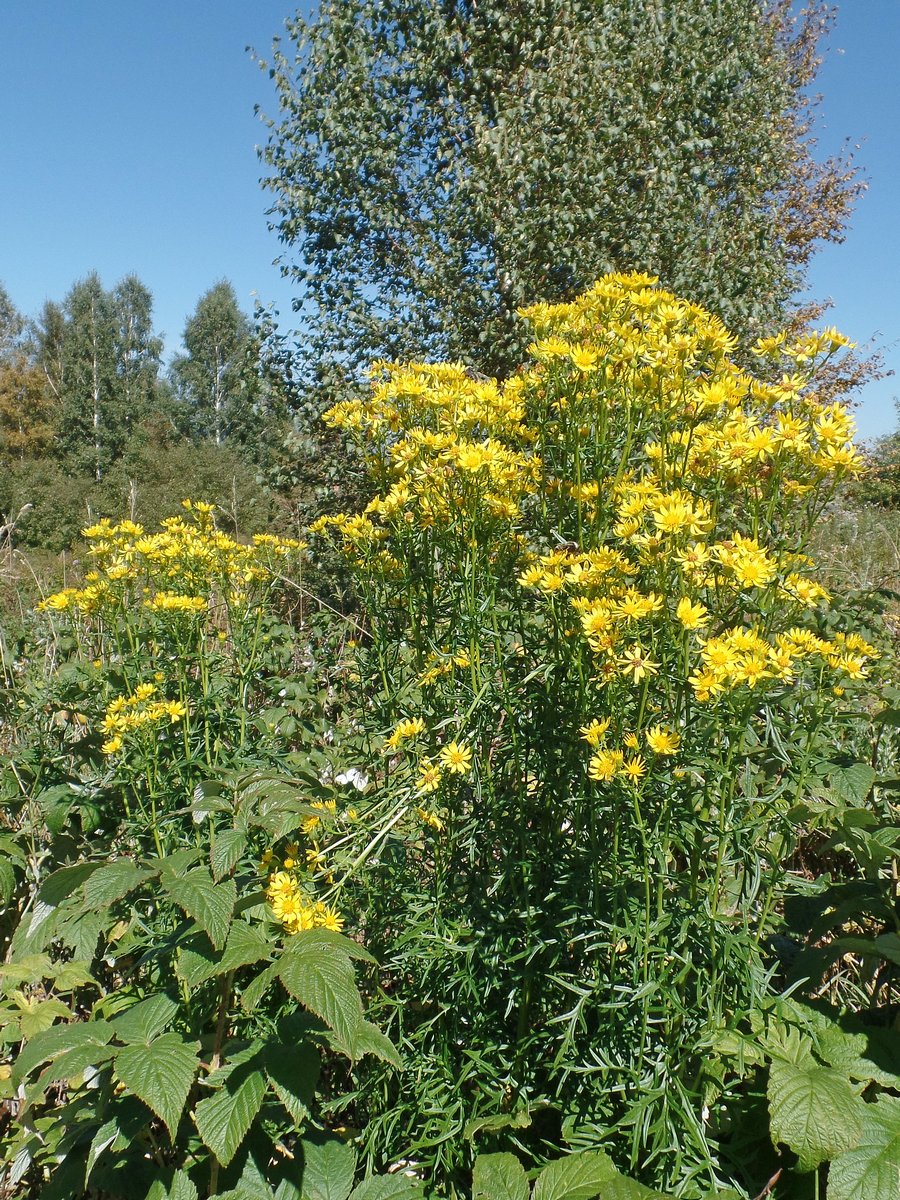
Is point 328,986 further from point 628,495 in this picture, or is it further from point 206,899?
point 628,495

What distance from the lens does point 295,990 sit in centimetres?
103

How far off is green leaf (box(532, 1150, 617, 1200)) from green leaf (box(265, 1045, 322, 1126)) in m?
0.35

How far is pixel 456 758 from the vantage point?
4.66 ft

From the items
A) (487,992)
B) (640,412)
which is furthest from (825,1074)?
(640,412)

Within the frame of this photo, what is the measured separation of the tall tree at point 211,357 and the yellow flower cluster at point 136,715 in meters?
34.9

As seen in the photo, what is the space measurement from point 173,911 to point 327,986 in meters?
0.61

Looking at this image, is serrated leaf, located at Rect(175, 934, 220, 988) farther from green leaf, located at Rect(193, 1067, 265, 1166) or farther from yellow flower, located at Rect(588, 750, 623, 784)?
yellow flower, located at Rect(588, 750, 623, 784)

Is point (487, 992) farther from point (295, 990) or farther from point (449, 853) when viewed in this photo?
point (295, 990)

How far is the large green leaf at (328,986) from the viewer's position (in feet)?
3.35

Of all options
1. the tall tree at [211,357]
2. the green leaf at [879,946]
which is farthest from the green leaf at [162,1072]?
the tall tree at [211,357]

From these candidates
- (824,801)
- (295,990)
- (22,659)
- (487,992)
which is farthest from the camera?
(22,659)

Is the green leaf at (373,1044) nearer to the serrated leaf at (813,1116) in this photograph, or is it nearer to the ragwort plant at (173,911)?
the ragwort plant at (173,911)

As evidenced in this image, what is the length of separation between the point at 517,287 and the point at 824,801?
449 cm

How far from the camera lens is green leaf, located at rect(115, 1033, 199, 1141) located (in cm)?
106
